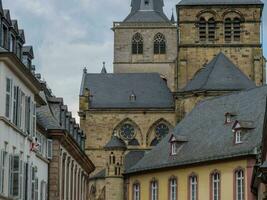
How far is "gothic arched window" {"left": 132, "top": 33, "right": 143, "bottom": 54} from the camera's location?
468 ft

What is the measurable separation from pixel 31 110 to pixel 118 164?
5993 cm

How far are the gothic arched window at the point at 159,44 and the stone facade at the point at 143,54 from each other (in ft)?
1.53

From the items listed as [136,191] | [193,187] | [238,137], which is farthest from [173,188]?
[238,137]

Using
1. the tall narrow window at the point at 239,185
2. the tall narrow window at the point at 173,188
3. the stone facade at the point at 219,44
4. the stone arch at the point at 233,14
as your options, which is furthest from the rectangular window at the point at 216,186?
the stone arch at the point at 233,14

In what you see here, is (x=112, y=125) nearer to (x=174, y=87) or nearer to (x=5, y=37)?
(x=174, y=87)

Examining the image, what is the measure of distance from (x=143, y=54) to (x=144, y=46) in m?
1.23

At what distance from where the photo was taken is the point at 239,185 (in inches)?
2697

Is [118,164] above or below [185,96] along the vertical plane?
below

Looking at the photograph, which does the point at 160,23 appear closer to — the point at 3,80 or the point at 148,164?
the point at 148,164

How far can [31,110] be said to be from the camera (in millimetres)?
41531

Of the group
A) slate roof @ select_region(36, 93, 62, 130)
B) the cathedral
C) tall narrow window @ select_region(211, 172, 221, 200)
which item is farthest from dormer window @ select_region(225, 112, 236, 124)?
slate roof @ select_region(36, 93, 62, 130)

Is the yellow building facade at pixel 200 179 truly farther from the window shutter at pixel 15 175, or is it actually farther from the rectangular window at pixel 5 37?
the rectangular window at pixel 5 37

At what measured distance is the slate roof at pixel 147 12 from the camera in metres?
148

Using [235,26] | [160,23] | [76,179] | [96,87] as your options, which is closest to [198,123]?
[76,179]
